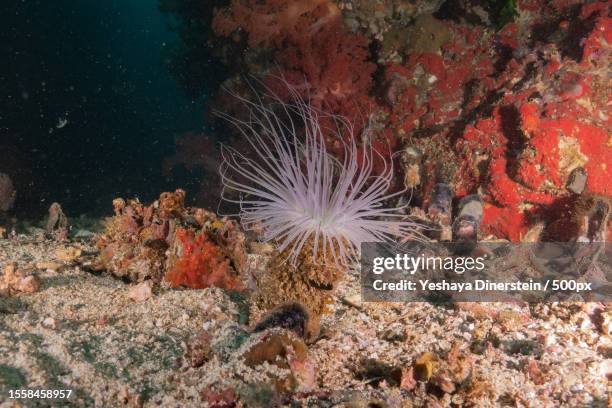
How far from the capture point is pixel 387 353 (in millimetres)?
3018

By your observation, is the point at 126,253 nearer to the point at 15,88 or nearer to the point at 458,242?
the point at 458,242

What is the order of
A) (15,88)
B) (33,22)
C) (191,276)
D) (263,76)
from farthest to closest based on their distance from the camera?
(33,22) < (15,88) < (263,76) < (191,276)

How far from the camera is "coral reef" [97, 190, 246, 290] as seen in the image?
13.1 feet

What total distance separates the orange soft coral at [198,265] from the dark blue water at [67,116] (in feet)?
19.9

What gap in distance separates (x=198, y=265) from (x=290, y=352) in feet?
6.05

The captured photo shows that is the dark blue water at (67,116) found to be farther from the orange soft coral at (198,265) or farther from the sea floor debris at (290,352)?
the sea floor debris at (290,352)

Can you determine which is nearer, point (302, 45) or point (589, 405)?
point (589, 405)

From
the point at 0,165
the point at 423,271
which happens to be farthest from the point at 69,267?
the point at 0,165

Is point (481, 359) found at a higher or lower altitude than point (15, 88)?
lower

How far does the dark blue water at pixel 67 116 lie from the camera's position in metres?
9.51

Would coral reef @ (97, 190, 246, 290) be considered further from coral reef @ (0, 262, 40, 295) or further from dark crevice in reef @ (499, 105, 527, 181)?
dark crevice in reef @ (499, 105, 527, 181)

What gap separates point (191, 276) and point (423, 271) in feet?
7.56

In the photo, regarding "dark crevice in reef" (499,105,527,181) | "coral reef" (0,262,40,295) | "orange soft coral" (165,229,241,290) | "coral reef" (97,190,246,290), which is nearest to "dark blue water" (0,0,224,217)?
"coral reef" (97,190,246,290)

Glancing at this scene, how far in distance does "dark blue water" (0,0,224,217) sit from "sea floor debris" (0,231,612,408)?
676 cm
